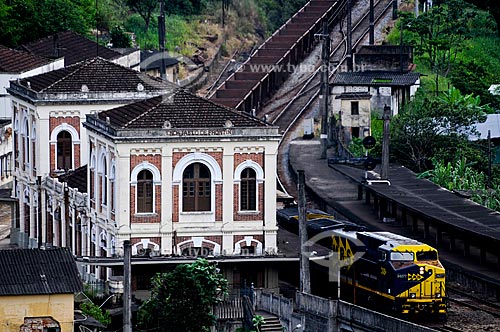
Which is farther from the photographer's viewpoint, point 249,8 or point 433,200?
point 249,8

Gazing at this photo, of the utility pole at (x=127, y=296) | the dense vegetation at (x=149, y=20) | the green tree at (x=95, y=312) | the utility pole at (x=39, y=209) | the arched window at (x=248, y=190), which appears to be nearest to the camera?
the utility pole at (x=127, y=296)

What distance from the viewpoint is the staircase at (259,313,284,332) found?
223 ft

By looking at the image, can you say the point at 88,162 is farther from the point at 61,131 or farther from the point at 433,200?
the point at 433,200

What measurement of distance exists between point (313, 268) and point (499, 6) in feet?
154

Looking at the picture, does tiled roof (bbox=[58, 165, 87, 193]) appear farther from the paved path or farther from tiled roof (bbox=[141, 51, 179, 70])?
tiled roof (bbox=[141, 51, 179, 70])

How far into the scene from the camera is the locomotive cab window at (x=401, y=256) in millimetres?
64562

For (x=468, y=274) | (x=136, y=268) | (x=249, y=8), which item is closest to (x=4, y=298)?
(x=136, y=268)

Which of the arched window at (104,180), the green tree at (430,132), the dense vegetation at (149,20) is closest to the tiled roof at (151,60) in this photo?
the dense vegetation at (149,20)

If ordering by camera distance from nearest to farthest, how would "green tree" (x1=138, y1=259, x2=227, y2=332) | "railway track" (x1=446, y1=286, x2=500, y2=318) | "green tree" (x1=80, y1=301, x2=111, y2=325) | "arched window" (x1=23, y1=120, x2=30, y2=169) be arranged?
"railway track" (x1=446, y1=286, x2=500, y2=318) → "green tree" (x1=138, y1=259, x2=227, y2=332) → "green tree" (x1=80, y1=301, x2=111, y2=325) → "arched window" (x1=23, y1=120, x2=30, y2=169)

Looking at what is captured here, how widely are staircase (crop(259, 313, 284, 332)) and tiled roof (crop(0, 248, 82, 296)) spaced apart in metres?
6.92

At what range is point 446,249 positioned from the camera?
75.2m

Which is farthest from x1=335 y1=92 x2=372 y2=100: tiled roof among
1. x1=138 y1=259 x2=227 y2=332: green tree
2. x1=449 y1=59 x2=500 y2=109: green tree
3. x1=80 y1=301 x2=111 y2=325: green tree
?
x1=138 y1=259 x2=227 y2=332: green tree

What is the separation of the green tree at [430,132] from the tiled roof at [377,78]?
8.48 meters

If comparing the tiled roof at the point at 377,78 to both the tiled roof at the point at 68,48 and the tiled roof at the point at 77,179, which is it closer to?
the tiled roof at the point at 68,48
